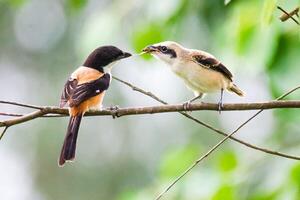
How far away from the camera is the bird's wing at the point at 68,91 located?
367cm

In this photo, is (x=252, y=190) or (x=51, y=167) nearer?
(x=252, y=190)

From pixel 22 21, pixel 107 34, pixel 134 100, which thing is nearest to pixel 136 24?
pixel 107 34

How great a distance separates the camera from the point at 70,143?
11.1 ft

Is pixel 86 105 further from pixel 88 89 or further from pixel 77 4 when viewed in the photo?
pixel 77 4

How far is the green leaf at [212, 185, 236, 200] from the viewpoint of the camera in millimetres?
3578

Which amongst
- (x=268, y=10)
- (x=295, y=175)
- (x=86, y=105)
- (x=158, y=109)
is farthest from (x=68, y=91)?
(x=268, y=10)

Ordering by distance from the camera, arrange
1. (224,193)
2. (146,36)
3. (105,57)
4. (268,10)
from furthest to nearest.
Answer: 1. (105,57)
2. (146,36)
3. (224,193)
4. (268,10)


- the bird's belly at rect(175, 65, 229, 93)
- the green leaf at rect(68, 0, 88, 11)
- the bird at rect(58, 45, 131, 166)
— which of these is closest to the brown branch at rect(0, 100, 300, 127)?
the bird at rect(58, 45, 131, 166)

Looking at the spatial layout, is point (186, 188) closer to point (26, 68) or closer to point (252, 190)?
point (252, 190)

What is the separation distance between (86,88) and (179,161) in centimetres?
61

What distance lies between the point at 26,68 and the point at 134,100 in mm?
2418

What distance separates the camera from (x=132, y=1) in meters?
4.23

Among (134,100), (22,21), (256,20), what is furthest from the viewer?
(22,21)

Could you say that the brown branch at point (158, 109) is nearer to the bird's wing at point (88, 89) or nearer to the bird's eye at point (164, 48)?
the bird's wing at point (88, 89)
